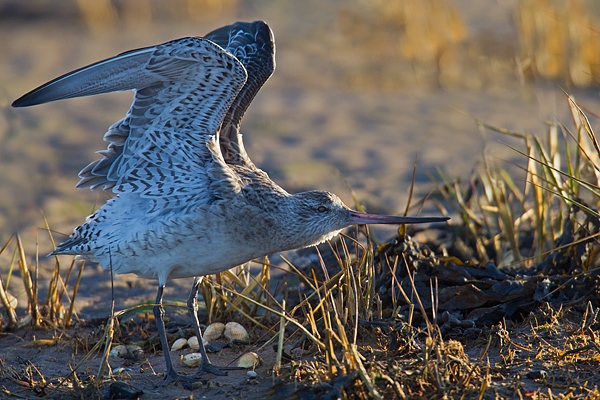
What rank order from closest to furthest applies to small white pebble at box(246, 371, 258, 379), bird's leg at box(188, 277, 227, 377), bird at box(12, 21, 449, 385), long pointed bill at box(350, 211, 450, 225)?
small white pebble at box(246, 371, 258, 379)
bird's leg at box(188, 277, 227, 377)
bird at box(12, 21, 449, 385)
long pointed bill at box(350, 211, 450, 225)

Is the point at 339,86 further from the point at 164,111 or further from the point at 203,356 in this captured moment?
the point at 203,356

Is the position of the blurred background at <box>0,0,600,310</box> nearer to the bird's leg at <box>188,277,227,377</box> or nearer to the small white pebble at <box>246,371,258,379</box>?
the bird's leg at <box>188,277,227,377</box>

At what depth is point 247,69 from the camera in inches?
237

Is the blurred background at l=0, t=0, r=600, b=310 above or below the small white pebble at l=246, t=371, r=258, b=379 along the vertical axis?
above

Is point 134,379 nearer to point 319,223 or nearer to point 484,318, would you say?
point 319,223

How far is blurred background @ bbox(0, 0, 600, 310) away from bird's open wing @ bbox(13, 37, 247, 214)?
2.36m

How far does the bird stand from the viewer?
16.5 ft

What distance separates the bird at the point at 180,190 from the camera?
5.04 m

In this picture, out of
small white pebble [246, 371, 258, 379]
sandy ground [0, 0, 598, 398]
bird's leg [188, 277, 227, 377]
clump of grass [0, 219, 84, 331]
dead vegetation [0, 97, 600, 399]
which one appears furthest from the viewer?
sandy ground [0, 0, 598, 398]

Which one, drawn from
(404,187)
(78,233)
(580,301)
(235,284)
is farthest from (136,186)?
(404,187)

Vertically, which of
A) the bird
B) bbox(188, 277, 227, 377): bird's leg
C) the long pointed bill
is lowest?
bbox(188, 277, 227, 377): bird's leg

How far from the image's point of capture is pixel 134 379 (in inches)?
191

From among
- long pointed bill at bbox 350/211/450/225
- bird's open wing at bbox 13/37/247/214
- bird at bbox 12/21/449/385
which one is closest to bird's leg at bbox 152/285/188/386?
bird at bbox 12/21/449/385

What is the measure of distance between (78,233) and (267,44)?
2.06 meters
